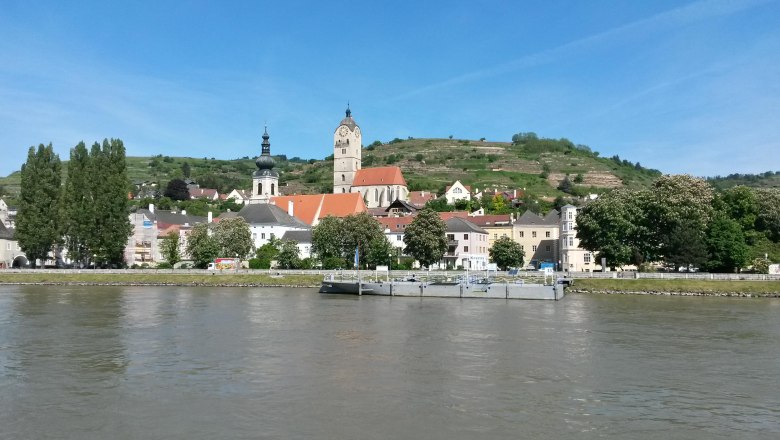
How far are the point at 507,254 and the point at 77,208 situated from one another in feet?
168

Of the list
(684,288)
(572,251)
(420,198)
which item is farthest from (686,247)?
(420,198)

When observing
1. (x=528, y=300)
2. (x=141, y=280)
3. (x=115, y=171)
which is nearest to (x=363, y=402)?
(x=528, y=300)

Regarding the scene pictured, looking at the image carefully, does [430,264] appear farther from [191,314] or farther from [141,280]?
[191,314]

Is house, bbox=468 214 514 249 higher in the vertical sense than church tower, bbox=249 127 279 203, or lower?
lower

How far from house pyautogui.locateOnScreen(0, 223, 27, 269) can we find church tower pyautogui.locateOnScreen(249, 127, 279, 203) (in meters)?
39.7

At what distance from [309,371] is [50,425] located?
340 inches

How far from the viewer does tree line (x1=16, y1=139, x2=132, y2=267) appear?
239 feet

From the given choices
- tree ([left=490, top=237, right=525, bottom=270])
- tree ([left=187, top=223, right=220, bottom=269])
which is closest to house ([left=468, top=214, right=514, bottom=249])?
tree ([left=490, top=237, right=525, bottom=270])

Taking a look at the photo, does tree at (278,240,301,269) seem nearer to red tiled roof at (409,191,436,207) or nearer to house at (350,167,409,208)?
house at (350,167,409,208)

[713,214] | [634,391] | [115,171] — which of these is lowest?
[634,391]

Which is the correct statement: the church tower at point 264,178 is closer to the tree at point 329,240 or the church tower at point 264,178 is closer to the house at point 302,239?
the house at point 302,239

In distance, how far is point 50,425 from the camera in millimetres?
16188

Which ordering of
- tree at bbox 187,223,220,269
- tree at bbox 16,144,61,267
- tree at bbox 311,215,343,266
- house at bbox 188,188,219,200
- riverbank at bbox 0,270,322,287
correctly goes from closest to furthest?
riverbank at bbox 0,270,322,287 < tree at bbox 16,144,61,267 < tree at bbox 311,215,343,266 < tree at bbox 187,223,220,269 < house at bbox 188,188,219,200

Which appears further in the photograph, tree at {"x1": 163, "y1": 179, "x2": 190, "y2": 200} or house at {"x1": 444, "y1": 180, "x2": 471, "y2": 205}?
tree at {"x1": 163, "y1": 179, "x2": 190, "y2": 200}
